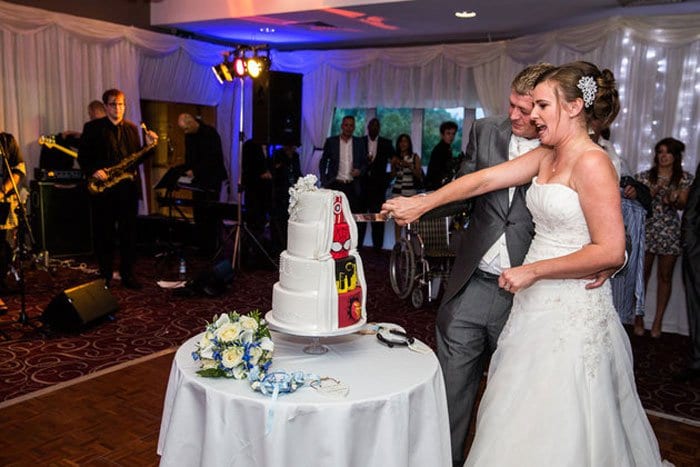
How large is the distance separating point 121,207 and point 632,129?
201 inches

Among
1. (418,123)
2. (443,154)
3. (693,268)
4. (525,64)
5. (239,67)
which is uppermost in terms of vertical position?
(525,64)

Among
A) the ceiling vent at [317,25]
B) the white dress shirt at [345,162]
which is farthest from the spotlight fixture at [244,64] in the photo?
the white dress shirt at [345,162]

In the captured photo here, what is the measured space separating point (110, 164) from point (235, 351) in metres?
4.59

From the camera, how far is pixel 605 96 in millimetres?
2139

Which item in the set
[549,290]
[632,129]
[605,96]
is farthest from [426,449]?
[632,129]

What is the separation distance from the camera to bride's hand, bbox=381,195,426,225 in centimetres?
234

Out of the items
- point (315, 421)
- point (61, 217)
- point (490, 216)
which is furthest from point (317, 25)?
point (315, 421)

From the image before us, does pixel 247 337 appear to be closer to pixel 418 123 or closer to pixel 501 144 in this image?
pixel 501 144

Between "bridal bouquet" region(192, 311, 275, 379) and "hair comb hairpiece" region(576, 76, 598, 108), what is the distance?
131 cm

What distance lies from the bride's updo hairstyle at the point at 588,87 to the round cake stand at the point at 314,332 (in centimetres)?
106

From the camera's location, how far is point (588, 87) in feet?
6.89

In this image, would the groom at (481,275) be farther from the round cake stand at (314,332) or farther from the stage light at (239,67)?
the stage light at (239,67)

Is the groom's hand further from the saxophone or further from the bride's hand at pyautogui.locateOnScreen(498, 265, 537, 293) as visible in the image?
the saxophone

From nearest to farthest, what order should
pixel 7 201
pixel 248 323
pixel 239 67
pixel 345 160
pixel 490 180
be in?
pixel 248 323
pixel 490 180
pixel 7 201
pixel 239 67
pixel 345 160
